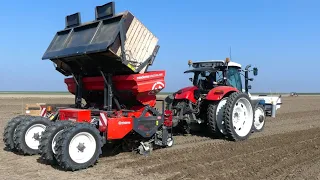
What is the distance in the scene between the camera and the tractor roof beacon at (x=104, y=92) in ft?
21.1

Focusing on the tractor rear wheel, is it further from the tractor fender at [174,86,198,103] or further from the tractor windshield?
the tractor windshield

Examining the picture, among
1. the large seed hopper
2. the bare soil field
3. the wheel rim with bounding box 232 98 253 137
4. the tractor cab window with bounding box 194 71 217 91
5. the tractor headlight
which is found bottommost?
the bare soil field

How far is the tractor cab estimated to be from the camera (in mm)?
10359

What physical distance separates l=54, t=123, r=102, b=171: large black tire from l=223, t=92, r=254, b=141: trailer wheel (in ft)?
12.8

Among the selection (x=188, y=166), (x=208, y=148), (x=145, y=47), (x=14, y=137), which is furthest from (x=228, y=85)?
(x=14, y=137)

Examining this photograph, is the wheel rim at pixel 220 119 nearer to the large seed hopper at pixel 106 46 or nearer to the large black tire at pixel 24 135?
the large seed hopper at pixel 106 46

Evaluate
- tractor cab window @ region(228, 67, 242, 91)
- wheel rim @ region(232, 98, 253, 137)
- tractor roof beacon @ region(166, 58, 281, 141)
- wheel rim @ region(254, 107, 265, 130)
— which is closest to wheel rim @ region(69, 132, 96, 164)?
tractor roof beacon @ region(166, 58, 281, 141)

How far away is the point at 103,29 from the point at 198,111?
3.61 m

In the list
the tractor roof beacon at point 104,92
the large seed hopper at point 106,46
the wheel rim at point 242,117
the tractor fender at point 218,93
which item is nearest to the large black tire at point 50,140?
the tractor roof beacon at point 104,92

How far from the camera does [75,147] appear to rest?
6.26m

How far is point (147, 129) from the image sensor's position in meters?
7.57

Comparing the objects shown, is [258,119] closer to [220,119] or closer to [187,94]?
[220,119]

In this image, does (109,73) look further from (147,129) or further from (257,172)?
(257,172)

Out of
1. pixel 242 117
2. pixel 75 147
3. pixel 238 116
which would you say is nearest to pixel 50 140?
pixel 75 147
